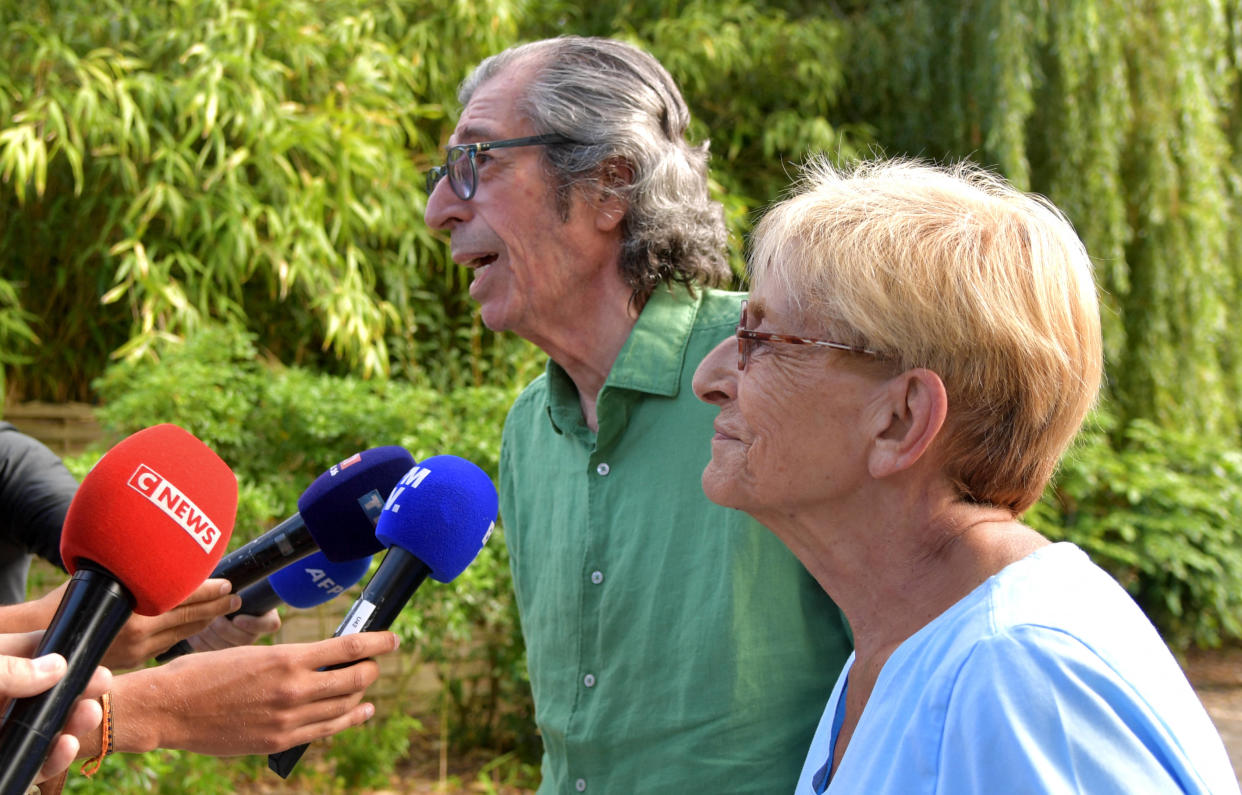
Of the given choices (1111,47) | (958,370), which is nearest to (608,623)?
(958,370)

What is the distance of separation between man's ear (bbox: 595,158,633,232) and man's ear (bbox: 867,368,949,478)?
0.87 meters

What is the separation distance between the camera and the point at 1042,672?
0.99 metres

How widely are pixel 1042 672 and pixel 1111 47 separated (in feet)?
20.1

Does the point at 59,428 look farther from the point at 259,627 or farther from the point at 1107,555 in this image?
the point at 1107,555

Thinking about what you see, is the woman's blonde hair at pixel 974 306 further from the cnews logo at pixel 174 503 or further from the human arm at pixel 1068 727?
the cnews logo at pixel 174 503

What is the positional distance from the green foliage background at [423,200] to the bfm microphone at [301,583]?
1679 millimetres

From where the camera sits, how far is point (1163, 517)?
599 cm

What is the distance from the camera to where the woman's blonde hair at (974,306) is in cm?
120

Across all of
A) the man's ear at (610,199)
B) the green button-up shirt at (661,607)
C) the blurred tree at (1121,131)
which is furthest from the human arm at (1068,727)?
the blurred tree at (1121,131)

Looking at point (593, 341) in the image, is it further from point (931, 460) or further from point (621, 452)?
point (931, 460)

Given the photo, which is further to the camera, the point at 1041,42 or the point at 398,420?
the point at 1041,42

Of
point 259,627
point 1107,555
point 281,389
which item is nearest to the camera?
point 259,627

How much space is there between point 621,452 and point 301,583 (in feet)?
1.90

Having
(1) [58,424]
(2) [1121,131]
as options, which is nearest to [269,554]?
(1) [58,424]
